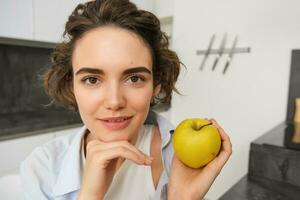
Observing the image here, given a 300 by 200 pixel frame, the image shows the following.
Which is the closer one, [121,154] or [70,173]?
[121,154]

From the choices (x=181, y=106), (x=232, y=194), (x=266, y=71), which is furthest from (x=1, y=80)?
(x=266, y=71)

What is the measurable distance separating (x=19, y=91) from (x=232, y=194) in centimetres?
148

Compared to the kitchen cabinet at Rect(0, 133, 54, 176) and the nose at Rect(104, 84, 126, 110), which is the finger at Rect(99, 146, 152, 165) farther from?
the kitchen cabinet at Rect(0, 133, 54, 176)

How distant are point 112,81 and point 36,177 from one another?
13.0 inches

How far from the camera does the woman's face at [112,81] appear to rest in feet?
1.82

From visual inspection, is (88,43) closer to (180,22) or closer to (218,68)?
(218,68)

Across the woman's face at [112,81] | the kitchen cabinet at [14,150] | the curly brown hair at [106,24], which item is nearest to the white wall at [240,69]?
the curly brown hair at [106,24]

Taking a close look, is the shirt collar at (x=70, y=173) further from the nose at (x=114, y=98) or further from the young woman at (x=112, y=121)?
the nose at (x=114, y=98)

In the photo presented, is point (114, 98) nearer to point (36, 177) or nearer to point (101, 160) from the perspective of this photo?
point (101, 160)

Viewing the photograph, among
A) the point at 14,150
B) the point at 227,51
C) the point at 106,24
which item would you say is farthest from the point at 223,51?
the point at 14,150

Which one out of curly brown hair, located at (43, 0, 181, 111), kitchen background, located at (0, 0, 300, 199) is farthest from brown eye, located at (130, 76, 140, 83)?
kitchen background, located at (0, 0, 300, 199)

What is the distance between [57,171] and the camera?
69cm

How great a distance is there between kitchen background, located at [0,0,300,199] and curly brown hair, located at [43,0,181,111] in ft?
2.14

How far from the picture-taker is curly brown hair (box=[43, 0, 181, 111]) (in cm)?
63
